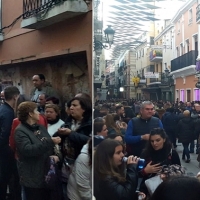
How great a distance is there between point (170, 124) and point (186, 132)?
0.05 meters

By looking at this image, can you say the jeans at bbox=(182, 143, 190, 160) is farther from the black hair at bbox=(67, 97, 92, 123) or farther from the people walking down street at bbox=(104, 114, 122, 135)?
the black hair at bbox=(67, 97, 92, 123)

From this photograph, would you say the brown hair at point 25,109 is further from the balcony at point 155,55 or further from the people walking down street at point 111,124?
the balcony at point 155,55

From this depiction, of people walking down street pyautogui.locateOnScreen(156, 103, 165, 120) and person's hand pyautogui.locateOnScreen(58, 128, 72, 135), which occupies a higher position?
people walking down street pyautogui.locateOnScreen(156, 103, 165, 120)

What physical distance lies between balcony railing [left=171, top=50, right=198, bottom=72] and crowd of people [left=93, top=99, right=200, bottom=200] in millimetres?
114

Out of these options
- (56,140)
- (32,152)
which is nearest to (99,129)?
(56,140)

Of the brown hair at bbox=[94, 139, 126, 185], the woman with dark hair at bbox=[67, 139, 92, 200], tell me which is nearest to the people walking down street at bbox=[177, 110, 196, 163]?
the brown hair at bbox=[94, 139, 126, 185]

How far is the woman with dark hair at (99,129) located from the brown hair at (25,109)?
2.73 feet

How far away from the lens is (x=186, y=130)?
98 cm

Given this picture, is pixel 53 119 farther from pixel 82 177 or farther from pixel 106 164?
pixel 106 164

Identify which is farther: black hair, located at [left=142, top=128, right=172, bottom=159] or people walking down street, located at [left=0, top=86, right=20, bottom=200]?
people walking down street, located at [left=0, top=86, right=20, bottom=200]

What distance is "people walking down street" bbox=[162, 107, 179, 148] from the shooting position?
0.98 m

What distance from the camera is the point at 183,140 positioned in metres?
0.97

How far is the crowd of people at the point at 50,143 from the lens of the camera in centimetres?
150

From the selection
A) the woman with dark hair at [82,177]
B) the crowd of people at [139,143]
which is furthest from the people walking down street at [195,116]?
the woman with dark hair at [82,177]
